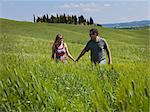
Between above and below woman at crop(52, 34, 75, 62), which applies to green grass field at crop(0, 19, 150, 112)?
above

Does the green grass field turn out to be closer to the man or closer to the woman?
the man

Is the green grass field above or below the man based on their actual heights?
above

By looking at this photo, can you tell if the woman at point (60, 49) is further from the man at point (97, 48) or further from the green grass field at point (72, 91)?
the green grass field at point (72, 91)

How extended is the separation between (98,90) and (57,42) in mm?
7342

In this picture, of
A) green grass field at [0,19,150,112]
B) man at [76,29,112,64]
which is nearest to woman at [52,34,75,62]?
man at [76,29,112,64]

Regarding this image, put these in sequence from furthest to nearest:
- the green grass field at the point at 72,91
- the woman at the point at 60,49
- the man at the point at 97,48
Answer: the woman at the point at 60,49 < the man at the point at 97,48 < the green grass field at the point at 72,91

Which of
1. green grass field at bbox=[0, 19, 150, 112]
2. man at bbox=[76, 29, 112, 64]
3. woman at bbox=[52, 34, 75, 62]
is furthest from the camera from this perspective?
woman at bbox=[52, 34, 75, 62]

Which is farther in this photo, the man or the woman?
the woman

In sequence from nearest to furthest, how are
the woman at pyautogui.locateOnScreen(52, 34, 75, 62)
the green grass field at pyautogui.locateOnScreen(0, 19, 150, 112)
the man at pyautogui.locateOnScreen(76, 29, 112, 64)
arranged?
1. the green grass field at pyautogui.locateOnScreen(0, 19, 150, 112)
2. the man at pyautogui.locateOnScreen(76, 29, 112, 64)
3. the woman at pyautogui.locateOnScreen(52, 34, 75, 62)

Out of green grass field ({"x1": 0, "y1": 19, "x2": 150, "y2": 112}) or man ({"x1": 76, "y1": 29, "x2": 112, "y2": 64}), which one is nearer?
green grass field ({"x1": 0, "y1": 19, "x2": 150, "y2": 112})

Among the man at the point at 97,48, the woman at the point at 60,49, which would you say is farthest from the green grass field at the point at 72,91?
the woman at the point at 60,49

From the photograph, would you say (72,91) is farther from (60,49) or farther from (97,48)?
(60,49)

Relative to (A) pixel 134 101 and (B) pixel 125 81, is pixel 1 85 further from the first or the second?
(A) pixel 134 101

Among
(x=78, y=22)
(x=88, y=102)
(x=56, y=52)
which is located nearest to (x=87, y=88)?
(x=88, y=102)
